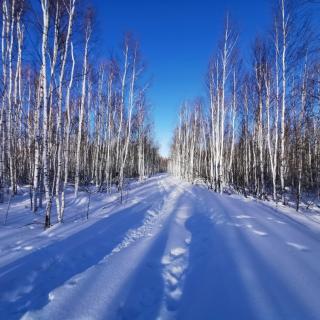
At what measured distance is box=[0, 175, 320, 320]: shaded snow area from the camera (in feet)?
8.83

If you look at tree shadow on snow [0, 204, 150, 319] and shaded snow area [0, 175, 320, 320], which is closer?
shaded snow area [0, 175, 320, 320]

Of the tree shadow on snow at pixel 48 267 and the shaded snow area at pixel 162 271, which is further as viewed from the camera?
the tree shadow on snow at pixel 48 267

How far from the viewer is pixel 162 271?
3666 mm

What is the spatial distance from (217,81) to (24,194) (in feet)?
41.4

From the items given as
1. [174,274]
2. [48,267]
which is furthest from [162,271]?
[48,267]

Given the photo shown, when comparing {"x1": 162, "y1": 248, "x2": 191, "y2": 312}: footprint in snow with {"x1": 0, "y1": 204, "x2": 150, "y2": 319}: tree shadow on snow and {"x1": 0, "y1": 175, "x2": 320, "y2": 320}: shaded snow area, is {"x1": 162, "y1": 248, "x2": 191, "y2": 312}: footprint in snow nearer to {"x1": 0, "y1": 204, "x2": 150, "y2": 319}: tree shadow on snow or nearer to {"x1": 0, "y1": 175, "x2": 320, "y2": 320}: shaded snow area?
{"x1": 0, "y1": 175, "x2": 320, "y2": 320}: shaded snow area

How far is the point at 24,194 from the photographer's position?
40.3ft

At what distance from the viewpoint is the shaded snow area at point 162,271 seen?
106 inches

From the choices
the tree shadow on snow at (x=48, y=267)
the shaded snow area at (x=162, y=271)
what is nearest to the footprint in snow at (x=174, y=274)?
the shaded snow area at (x=162, y=271)

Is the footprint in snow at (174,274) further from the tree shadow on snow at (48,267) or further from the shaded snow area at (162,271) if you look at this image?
the tree shadow on snow at (48,267)

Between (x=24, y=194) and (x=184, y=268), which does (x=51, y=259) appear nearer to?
(x=184, y=268)

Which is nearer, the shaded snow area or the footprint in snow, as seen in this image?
the shaded snow area

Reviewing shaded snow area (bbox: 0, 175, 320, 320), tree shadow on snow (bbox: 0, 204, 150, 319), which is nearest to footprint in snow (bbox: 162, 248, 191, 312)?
shaded snow area (bbox: 0, 175, 320, 320)

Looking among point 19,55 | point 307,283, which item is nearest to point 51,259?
point 307,283
